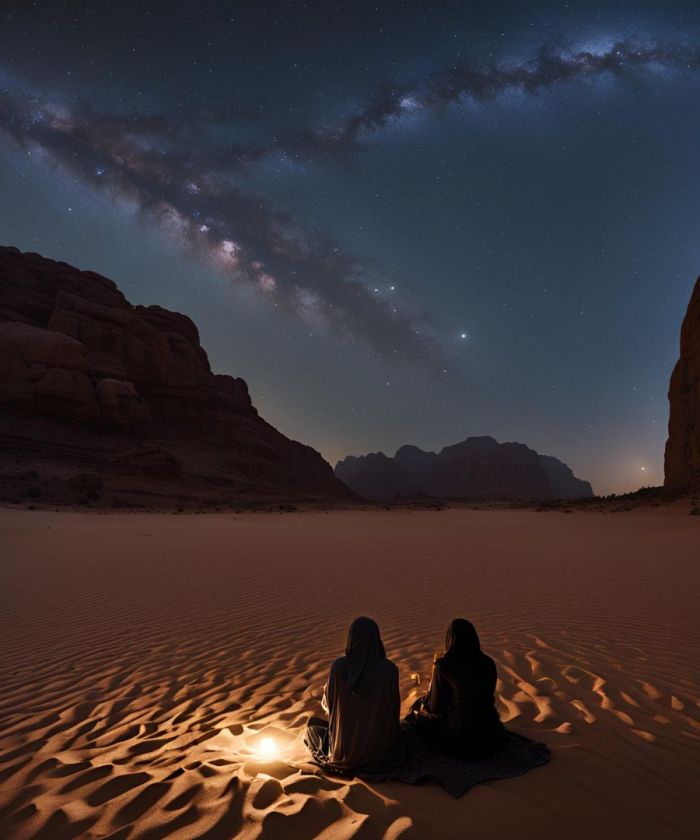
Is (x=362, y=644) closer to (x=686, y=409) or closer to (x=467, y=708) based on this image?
(x=467, y=708)

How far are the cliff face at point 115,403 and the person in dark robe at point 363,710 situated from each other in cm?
4519

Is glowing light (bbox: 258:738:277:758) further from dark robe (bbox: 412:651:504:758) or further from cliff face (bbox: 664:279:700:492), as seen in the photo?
cliff face (bbox: 664:279:700:492)

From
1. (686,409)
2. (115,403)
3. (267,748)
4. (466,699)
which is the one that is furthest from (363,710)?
(115,403)

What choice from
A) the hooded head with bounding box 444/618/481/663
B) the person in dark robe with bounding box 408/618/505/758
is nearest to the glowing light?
the person in dark robe with bounding box 408/618/505/758

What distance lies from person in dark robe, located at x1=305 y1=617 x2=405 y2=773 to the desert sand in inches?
6.3

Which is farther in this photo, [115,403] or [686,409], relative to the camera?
[115,403]

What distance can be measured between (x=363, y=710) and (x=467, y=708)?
0.75 metres

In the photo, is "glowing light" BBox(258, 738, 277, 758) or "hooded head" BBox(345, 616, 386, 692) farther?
"glowing light" BBox(258, 738, 277, 758)

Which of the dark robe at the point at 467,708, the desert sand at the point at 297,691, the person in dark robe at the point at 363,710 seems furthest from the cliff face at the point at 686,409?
the person in dark robe at the point at 363,710

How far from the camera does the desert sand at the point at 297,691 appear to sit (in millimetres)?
2684

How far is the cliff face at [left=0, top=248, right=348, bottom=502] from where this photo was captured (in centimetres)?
5162

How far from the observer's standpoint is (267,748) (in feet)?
11.8

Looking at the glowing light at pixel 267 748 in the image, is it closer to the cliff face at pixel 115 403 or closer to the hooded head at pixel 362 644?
the hooded head at pixel 362 644

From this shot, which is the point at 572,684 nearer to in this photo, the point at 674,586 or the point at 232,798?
the point at 232,798
